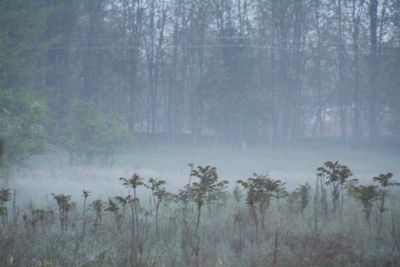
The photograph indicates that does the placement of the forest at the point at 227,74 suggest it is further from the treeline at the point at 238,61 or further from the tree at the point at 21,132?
the tree at the point at 21,132

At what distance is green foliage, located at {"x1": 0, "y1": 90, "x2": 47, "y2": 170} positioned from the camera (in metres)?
12.8

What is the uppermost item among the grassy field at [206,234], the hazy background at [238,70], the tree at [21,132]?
the hazy background at [238,70]

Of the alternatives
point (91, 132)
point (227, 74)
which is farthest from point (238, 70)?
point (91, 132)

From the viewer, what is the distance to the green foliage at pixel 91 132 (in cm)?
2003

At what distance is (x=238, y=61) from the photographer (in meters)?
36.1

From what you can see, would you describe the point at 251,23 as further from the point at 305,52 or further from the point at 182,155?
the point at 182,155

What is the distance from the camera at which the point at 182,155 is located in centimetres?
3103

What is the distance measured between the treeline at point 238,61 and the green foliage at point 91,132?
12537mm

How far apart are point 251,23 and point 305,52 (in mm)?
5174

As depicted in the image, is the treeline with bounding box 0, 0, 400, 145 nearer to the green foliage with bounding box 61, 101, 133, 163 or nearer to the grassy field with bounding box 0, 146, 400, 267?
the green foliage with bounding box 61, 101, 133, 163

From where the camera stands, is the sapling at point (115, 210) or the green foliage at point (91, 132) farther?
the green foliage at point (91, 132)

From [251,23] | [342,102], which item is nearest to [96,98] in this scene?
[251,23]

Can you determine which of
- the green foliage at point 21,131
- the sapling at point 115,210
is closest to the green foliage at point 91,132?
the green foliage at point 21,131

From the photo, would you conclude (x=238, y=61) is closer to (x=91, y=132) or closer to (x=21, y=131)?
(x=91, y=132)
